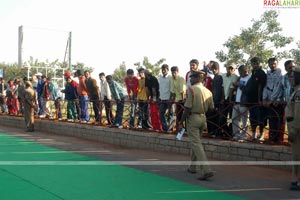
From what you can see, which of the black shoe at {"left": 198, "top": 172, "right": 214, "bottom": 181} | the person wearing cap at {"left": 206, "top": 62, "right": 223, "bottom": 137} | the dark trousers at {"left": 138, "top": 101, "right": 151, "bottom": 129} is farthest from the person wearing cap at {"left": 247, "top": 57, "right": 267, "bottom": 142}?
the dark trousers at {"left": 138, "top": 101, "right": 151, "bottom": 129}

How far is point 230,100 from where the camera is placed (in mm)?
8859

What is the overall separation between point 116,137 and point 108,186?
5.24 metres

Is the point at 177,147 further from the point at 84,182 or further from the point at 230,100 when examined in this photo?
the point at 84,182

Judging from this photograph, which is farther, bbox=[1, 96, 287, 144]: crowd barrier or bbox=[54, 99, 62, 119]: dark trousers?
bbox=[54, 99, 62, 119]: dark trousers

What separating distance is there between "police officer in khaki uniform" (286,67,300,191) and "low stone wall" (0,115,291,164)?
4.50 feet

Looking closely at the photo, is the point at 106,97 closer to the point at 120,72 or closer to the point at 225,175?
the point at 225,175

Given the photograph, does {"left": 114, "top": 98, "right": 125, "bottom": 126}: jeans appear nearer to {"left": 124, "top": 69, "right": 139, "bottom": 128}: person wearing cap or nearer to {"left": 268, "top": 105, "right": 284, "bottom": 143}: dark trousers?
{"left": 124, "top": 69, "right": 139, "bottom": 128}: person wearing cap

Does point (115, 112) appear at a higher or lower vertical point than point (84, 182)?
higher

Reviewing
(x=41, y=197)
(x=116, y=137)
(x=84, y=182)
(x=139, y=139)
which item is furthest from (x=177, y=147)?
(x=41, y=197)

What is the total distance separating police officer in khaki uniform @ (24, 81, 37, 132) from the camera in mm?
14570

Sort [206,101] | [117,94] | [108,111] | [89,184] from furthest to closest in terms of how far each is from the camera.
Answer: [108,111] < [117,94] < [206,101] < [89,184]

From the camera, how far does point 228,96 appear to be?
29.2 ft

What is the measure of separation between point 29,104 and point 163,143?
6890mm

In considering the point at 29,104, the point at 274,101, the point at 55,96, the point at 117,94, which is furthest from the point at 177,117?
the point at 55,96
